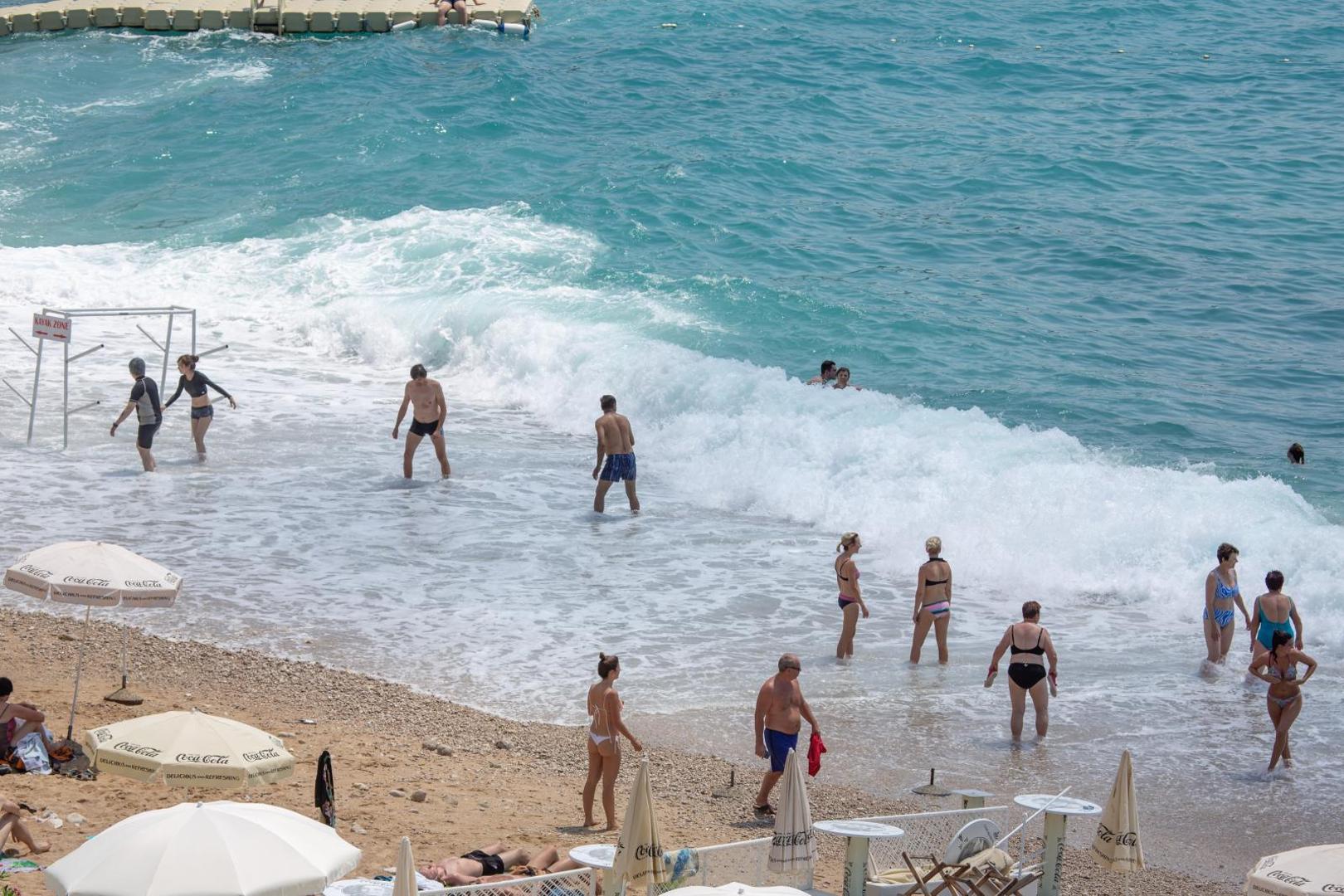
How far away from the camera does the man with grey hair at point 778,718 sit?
35.0 feet

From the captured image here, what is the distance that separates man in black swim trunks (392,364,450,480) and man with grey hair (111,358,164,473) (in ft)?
8.83

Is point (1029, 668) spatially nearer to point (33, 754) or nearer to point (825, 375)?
point (33, 754)

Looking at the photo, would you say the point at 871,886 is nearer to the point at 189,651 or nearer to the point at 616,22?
the point at 189,651

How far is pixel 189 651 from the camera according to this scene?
1297 cm

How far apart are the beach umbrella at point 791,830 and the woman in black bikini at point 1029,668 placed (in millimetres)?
4002

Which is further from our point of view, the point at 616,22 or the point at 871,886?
the point at 616,22

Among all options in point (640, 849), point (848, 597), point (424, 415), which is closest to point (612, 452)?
point (424, 415)

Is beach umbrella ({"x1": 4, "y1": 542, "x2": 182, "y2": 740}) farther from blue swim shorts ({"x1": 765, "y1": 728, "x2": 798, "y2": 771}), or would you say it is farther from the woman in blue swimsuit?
the woman in blue swimsuit

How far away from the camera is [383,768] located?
11.0m

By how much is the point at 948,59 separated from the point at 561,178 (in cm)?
1213

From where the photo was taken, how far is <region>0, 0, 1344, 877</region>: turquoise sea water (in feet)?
45.0

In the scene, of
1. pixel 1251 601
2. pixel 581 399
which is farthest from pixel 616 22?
pixel 1251 601

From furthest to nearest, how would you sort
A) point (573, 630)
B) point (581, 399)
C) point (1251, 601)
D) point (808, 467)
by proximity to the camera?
point (581, 399) < point (808, 467) < point (1251, 601) < point (573, 630)

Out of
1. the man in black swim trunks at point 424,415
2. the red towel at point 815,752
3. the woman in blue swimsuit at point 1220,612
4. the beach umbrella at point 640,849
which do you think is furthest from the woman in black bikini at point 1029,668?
the man in black swim trunks at point 424,415
